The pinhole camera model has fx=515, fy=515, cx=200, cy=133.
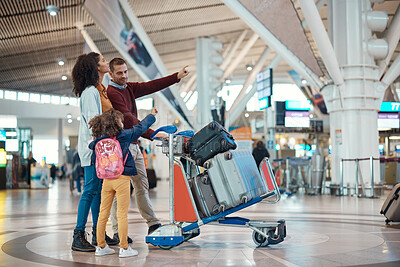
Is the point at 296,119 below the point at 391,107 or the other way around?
below

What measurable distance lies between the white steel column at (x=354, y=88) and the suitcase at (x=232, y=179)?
1070 centimetres

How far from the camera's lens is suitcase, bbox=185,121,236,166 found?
172 inches

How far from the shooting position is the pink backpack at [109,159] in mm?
4039

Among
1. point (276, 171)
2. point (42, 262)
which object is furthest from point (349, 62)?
point (42, 262)

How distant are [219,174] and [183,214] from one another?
486 millimetres

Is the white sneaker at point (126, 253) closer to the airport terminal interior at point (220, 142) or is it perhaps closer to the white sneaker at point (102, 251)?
the airport terminal interior at point (220, 142)

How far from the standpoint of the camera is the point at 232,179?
14.5ft

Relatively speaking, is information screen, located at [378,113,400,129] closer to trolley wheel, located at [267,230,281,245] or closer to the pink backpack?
trolley wheel, located at [267,230,281,245]

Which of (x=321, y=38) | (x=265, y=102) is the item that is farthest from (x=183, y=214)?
(x=265, y=102)

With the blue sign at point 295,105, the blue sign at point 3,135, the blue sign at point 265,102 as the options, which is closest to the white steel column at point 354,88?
the blue sign at point 265,102

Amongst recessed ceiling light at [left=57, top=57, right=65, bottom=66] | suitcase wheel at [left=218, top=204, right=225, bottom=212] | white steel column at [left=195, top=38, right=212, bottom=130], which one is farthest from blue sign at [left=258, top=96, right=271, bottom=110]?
suitcase wheel at [left=218, top=204, right=225, bottom=212]

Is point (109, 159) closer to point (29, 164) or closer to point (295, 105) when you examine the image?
point (29, 164)

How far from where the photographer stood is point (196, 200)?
4.60 meters

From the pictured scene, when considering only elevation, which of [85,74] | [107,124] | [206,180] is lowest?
[206,180]
